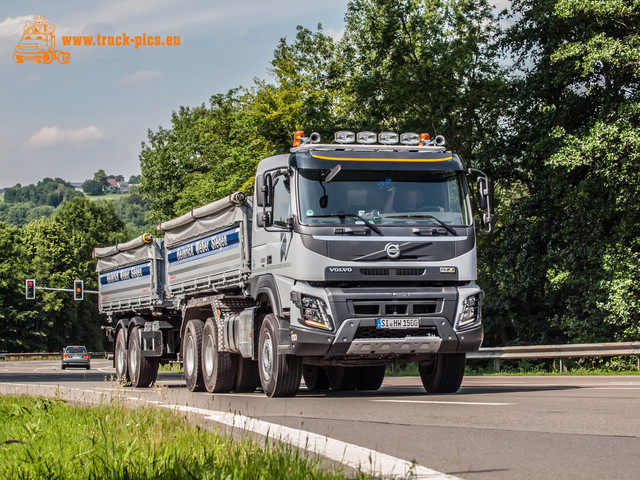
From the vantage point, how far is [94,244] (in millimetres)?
107312

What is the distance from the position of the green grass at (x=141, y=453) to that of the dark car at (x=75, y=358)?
52.8 m

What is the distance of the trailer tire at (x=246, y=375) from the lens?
15.7m

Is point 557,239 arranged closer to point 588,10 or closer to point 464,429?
point 588,10

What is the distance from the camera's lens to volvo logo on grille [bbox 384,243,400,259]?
12.5 m

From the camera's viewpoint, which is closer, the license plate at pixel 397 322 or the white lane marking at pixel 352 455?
the white lane marking at pixel 352 455

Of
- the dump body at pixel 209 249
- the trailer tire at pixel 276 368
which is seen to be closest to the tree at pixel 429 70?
the dump body at pixel 209 249

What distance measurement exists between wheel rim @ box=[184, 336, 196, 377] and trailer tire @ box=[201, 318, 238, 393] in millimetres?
481

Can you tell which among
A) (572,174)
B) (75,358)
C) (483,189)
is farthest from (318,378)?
(75,358)

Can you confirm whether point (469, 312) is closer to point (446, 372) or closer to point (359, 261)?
point (446, 372)

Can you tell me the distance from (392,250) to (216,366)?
A: 4.60m

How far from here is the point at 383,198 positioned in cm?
1291

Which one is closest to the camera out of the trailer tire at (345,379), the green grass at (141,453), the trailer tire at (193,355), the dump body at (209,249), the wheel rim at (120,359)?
the green grass at (141,453)

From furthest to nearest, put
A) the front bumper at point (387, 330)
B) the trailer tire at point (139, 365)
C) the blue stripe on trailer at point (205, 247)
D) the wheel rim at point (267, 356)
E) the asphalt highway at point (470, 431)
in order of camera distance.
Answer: the trailer tire at point (139, 365), the blue stripe on trailer at point (205, 247), the wheel rim at point (267, 356), the front bumper at point (387, 330), the asphalt highway at point (470, 431)

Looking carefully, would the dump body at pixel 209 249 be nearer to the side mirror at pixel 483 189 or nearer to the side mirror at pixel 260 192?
the side mirror at pixel 260 192
